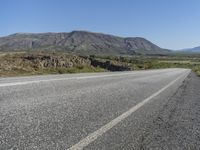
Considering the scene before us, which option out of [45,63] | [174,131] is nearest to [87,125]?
[174,131]

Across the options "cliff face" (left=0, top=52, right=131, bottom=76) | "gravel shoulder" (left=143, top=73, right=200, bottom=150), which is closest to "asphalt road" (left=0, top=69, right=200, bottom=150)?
"gravel shoulder" (left=143, top=73, right=200, bottom=150)

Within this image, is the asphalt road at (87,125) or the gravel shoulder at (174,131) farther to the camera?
the gravel shoulder at (174,131)


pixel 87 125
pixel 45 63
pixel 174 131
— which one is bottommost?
pixel 45 63

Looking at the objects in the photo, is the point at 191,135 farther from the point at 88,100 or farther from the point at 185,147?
the point at 88,100

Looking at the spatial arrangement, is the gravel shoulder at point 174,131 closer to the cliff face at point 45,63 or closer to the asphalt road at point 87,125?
the asphalt road at point 87,125

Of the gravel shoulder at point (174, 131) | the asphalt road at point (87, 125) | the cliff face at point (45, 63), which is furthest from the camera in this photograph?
the cliff face at point (45, 63)

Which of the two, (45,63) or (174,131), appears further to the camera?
(45,63)

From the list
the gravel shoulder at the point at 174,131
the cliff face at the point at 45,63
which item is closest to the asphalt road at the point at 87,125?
the gravel shoulder at the point at 174,131

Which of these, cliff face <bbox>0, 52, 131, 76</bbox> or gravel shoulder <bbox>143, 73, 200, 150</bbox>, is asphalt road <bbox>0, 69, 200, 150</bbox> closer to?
gravel shoulder <bbox>143, 73, 200, 150</bbox>

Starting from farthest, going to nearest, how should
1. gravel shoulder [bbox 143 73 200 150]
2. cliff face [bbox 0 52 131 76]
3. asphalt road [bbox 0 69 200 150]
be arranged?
cliff face [bbox 0 52 131 76]
gravel shoulder [bbox 143 73 200 150]
asphalt road [bbox 0 69 200 150]

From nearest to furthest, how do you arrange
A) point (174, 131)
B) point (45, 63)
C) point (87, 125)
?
point (87, 125), point (174, 131), point (45, 63)

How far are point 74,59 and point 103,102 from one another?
142 ft

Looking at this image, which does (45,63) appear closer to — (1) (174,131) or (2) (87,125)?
(1) (174,131)

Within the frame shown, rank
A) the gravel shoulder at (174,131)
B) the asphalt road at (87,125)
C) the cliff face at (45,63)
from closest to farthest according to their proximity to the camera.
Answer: the asphalt road at (87,125) < the gravel shoulder at (174,131) < the cliff face at (45,63)
